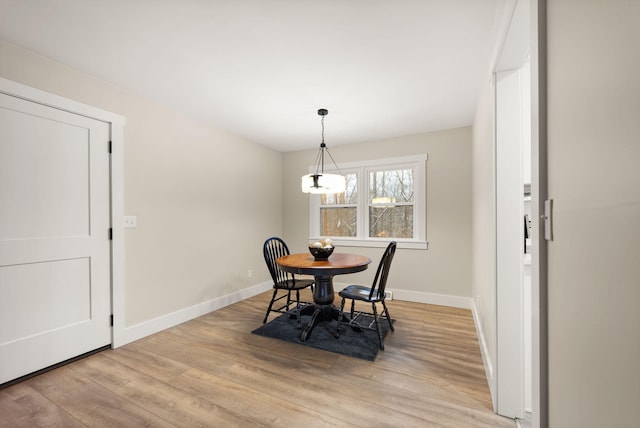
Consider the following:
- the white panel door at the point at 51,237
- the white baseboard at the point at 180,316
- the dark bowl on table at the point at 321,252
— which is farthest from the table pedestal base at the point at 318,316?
the white panel door at the point at 51,237

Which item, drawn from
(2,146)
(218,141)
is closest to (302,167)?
(218,141)

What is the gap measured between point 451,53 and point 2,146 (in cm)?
331

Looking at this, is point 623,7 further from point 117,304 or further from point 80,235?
point 117,304

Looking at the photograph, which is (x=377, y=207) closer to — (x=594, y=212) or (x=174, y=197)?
(x=174, y=197)

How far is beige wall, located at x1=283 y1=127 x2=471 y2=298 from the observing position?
145 inches

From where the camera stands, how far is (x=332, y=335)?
2.75m

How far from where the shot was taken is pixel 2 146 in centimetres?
194

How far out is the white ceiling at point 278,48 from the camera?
1.64 meters

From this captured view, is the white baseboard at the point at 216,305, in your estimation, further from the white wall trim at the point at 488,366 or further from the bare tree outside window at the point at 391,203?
the white wall trim at the point at 488,366

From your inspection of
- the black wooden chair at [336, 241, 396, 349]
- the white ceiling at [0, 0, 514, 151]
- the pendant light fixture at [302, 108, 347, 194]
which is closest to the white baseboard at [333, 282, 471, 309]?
the black wooden chair at [336, 241, 396, 349]

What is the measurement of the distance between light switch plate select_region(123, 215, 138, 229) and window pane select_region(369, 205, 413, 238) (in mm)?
3089

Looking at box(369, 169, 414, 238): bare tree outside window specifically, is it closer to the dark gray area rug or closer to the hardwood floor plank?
the dark gray area rug

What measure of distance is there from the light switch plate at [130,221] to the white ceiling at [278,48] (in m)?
1.24

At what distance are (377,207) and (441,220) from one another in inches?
37.1
